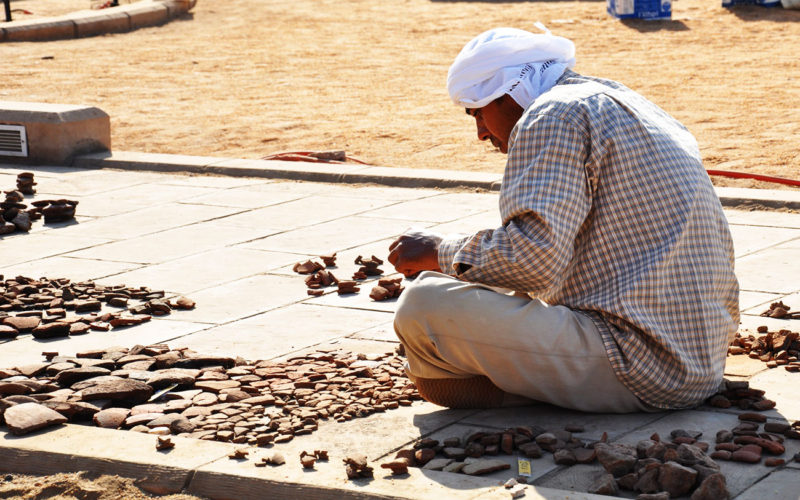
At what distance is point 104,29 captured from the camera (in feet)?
68.1

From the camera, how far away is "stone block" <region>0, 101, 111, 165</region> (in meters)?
10.2

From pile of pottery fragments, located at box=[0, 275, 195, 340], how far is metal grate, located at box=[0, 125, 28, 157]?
4.18 meters

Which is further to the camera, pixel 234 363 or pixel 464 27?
pixel 464 27

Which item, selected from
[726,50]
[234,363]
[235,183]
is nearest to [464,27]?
[726,50]

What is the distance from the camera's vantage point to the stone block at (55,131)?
33.3 ft

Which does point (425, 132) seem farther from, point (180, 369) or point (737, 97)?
point (180, 369)

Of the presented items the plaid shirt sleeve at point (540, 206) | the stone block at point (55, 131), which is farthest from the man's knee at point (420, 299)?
the stone block at point (55, 131)

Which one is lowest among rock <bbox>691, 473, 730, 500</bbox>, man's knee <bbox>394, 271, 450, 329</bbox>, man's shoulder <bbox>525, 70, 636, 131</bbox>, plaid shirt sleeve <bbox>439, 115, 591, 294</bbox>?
rock <bbox>691, 473, 730, 500</bbox>

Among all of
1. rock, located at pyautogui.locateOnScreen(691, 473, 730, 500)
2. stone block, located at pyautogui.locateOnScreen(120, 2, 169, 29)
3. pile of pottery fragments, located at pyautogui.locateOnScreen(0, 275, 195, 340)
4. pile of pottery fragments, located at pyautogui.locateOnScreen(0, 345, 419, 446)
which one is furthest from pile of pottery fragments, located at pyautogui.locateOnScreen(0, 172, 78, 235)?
stone block, located at pyautogui.locateOnScreen(120, 2, 169, 29)

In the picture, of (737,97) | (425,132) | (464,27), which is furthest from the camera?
(464,27)

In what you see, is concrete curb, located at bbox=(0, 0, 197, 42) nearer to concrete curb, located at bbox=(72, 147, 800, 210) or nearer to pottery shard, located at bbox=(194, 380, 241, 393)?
concrete curb, located at bbox=(72, 147, 800, 210)

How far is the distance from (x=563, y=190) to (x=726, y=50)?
13366mm

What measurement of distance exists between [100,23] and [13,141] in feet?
35.9

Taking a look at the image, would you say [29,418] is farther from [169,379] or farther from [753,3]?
[753,3]
